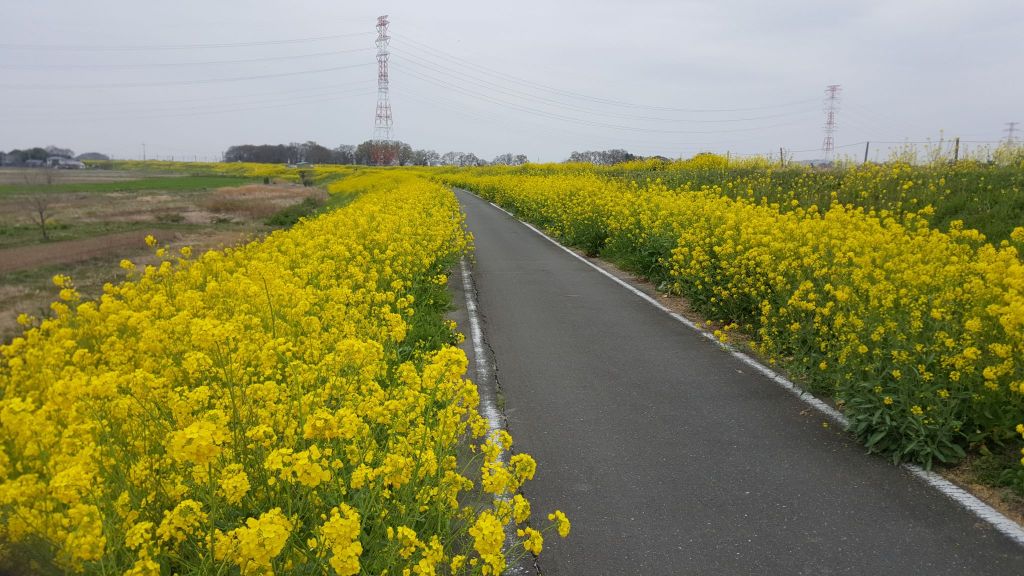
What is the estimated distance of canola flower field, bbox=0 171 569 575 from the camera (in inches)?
85.0

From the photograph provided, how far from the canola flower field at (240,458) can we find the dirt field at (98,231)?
13.8 feet

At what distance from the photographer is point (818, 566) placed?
10.8ft

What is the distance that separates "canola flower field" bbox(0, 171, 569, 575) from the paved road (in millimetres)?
544

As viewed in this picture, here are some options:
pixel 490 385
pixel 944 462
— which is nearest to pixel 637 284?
pixel 490 385

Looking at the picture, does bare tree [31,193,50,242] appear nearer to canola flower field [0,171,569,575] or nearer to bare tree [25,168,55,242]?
bare tree [25,168,55,242]

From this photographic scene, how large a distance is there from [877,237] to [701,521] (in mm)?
4392

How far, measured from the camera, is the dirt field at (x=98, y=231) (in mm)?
16920

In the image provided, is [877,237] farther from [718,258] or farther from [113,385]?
[113,385]

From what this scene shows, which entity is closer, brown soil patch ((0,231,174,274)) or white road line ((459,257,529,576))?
white road line ((459,257,529,576))

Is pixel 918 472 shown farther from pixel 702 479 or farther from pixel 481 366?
pixel 481 366

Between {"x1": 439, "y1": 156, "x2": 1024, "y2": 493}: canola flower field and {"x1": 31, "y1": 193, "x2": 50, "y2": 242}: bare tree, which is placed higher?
{"x1": 439, "y1": 156, "x2": 1024, "y2": 493}: canola flower field

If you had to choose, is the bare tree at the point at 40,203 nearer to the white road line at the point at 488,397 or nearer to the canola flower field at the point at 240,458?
the white road line at the point at 488,397

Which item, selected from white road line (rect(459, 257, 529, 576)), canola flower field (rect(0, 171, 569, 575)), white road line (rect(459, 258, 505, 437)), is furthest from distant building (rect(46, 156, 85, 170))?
canola flower field (rect(0, 171, 569, 575))

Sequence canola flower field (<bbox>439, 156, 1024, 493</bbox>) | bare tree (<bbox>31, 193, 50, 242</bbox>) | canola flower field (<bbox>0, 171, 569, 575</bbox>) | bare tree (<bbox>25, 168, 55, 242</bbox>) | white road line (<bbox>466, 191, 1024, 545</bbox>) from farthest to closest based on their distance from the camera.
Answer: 1. bare tree (<bbox>25, 168, 55, 242</bbox>)
2. bare tree (<bbox>31, 193, 50, 242</bbox>)
3. canola flower field (<bbox>439, 156, 1024, 493</bbox>)
4. white road line (<bbox>466, 191, 1024, 545</bbox>)
5. canola flower field (<bbox>0, 171, 569, 575</bbox>)
